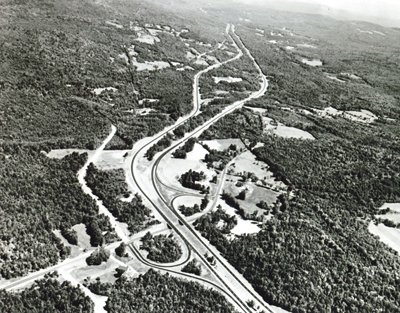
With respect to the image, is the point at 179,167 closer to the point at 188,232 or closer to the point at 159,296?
the point at 188,232

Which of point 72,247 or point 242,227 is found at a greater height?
point 242,227

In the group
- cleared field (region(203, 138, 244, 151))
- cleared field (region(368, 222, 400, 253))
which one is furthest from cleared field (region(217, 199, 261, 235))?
cleared field (region(203, 138, 244, 151))

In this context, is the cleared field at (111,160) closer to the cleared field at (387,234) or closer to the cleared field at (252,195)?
the cleared field at (252,195)

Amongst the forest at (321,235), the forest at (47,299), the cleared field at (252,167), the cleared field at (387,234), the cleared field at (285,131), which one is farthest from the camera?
the cleared field at (285,131)

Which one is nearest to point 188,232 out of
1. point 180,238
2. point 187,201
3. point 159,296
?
point 180,238

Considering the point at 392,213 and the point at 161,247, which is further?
the point at 392,213

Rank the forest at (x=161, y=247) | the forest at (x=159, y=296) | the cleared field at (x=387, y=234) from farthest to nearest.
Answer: the cleared field at (x=387, y=234), the forest at (x=161, y=247), the forest at (x=159, y=296)

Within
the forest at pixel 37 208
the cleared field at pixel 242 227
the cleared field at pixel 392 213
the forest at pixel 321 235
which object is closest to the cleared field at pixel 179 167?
the cleared field at pixel 242 227

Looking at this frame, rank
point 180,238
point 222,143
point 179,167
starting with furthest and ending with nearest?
1. point 222,143
2. point 179,167
3. point 180,238
